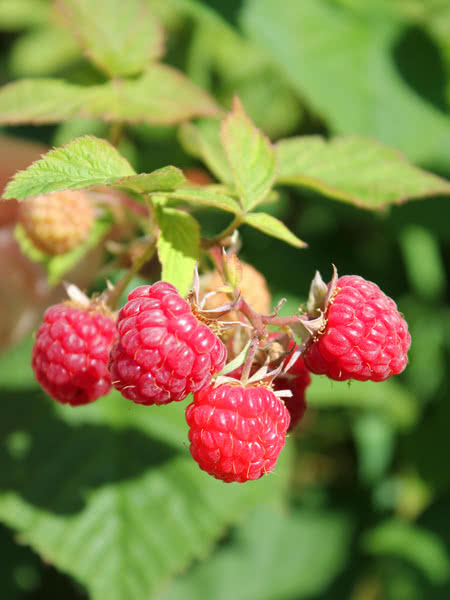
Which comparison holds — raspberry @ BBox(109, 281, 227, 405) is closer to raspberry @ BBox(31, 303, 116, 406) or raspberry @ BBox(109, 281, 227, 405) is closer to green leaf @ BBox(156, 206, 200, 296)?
green leaf @ BBox(156, 206, 200, 296)

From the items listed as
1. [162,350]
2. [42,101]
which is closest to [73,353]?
[162,350]

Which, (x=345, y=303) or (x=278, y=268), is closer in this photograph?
(x=345, y=303)

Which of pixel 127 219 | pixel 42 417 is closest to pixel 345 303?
pixel 127 219

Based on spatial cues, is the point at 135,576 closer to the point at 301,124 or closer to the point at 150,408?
the point at 150,408

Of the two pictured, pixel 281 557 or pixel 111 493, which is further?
pixel 281 557

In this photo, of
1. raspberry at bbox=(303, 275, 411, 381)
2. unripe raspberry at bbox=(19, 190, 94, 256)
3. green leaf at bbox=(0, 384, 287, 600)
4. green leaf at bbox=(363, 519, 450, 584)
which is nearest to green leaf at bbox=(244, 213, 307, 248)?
raspberry at bbox=(303, 275, 411, 381)

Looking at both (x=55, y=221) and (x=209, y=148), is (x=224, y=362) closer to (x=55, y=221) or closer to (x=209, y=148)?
(x=55, y=221)
